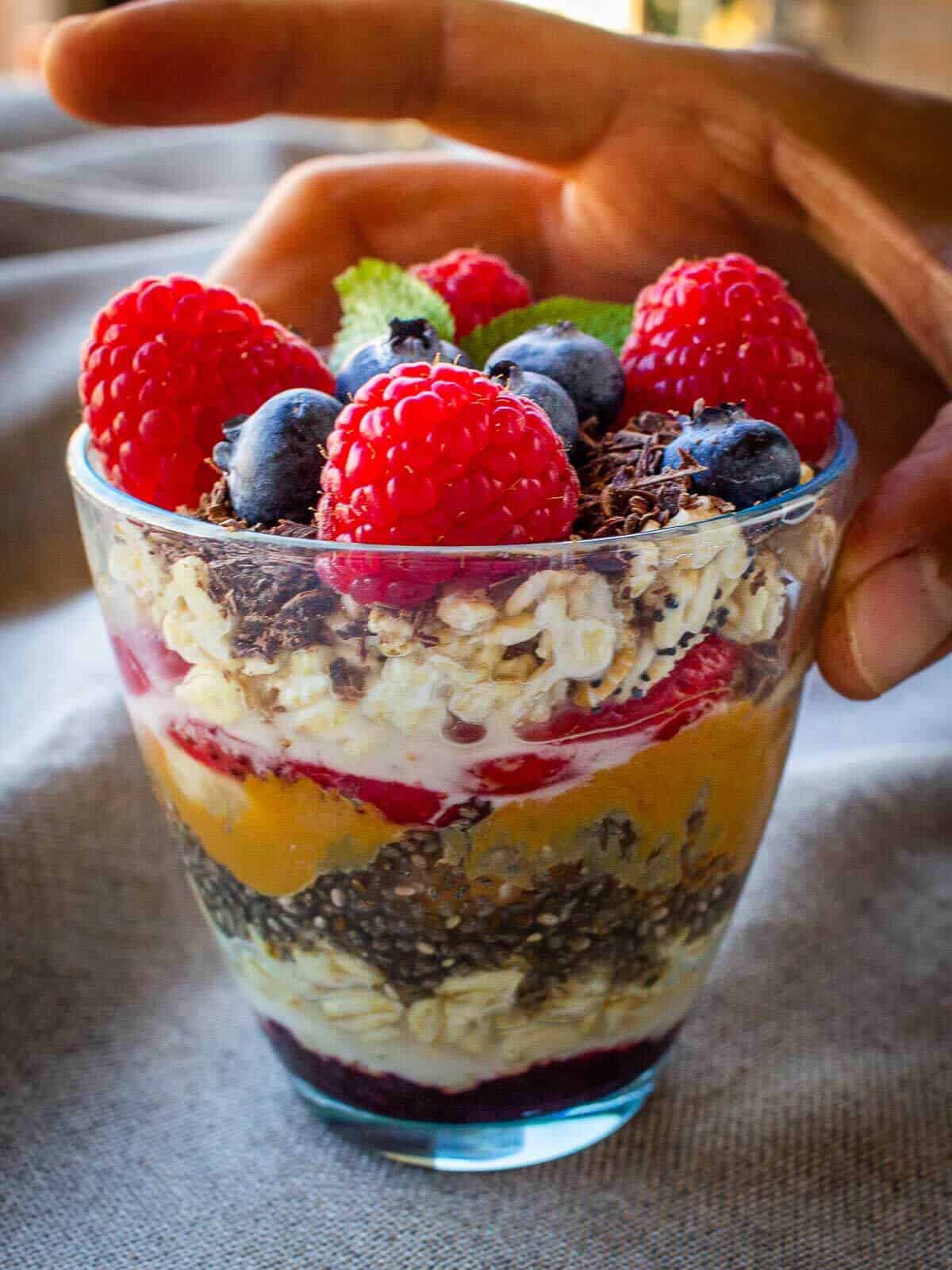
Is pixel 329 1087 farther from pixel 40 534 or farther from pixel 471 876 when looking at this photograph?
pixel 40 534

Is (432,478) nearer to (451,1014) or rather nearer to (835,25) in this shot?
(451,1014)

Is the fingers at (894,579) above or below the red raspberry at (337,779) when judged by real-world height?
above

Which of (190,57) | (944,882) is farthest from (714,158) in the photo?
(944,882)

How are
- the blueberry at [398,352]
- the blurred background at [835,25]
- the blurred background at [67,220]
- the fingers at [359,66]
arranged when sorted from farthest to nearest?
1. the blurred background at [835,25]
2. the blurred background at [67,220]
3. the fingers at [359,66]
4. the blueberry at [398,352]

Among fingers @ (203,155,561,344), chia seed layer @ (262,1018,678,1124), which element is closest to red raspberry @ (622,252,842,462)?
chia seed layer @ (262,1018,678,1124)

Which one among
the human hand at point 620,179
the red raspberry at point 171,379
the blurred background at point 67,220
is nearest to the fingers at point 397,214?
the human hand at point 620,179

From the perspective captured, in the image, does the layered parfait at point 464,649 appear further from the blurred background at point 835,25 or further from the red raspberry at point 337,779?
→ the blurred background at point 835,25

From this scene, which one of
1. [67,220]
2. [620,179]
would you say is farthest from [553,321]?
[67,220]

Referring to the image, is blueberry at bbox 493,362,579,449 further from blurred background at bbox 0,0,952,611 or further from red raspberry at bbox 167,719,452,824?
blurred background at bbox 0,0,952,611

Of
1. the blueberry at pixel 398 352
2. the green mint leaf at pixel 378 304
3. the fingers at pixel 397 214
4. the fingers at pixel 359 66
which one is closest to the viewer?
the blueberry at pixel 398 352
